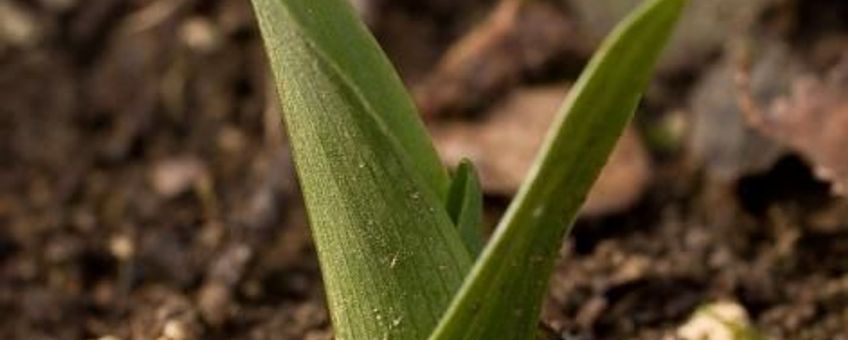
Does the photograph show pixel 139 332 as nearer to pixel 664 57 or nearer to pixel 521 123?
pixel 521 123

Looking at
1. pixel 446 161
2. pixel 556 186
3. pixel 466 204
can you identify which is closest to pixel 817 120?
pixel 446 161

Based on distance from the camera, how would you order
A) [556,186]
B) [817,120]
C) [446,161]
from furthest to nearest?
1. [446,161]
2. [817,120]
3. [556,186]

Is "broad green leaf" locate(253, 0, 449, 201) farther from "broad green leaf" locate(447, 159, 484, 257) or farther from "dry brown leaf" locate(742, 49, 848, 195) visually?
"dry brown leaf" locate(742, 49, 848, 195)

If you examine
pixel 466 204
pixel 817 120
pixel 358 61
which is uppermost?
pixel 358 61

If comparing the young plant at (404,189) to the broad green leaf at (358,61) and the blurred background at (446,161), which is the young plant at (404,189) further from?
the blurred background at (446,161)

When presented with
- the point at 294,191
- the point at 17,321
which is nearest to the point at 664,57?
the point at 294,191

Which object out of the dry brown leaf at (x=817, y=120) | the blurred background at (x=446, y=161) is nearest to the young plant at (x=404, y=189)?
the blurred background at (x=446, y=161)

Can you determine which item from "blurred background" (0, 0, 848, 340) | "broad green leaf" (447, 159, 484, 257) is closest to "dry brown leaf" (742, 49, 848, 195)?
"blurred background" (0, 0, 848, 340)

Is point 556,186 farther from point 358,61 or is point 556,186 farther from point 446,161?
point 446,161
